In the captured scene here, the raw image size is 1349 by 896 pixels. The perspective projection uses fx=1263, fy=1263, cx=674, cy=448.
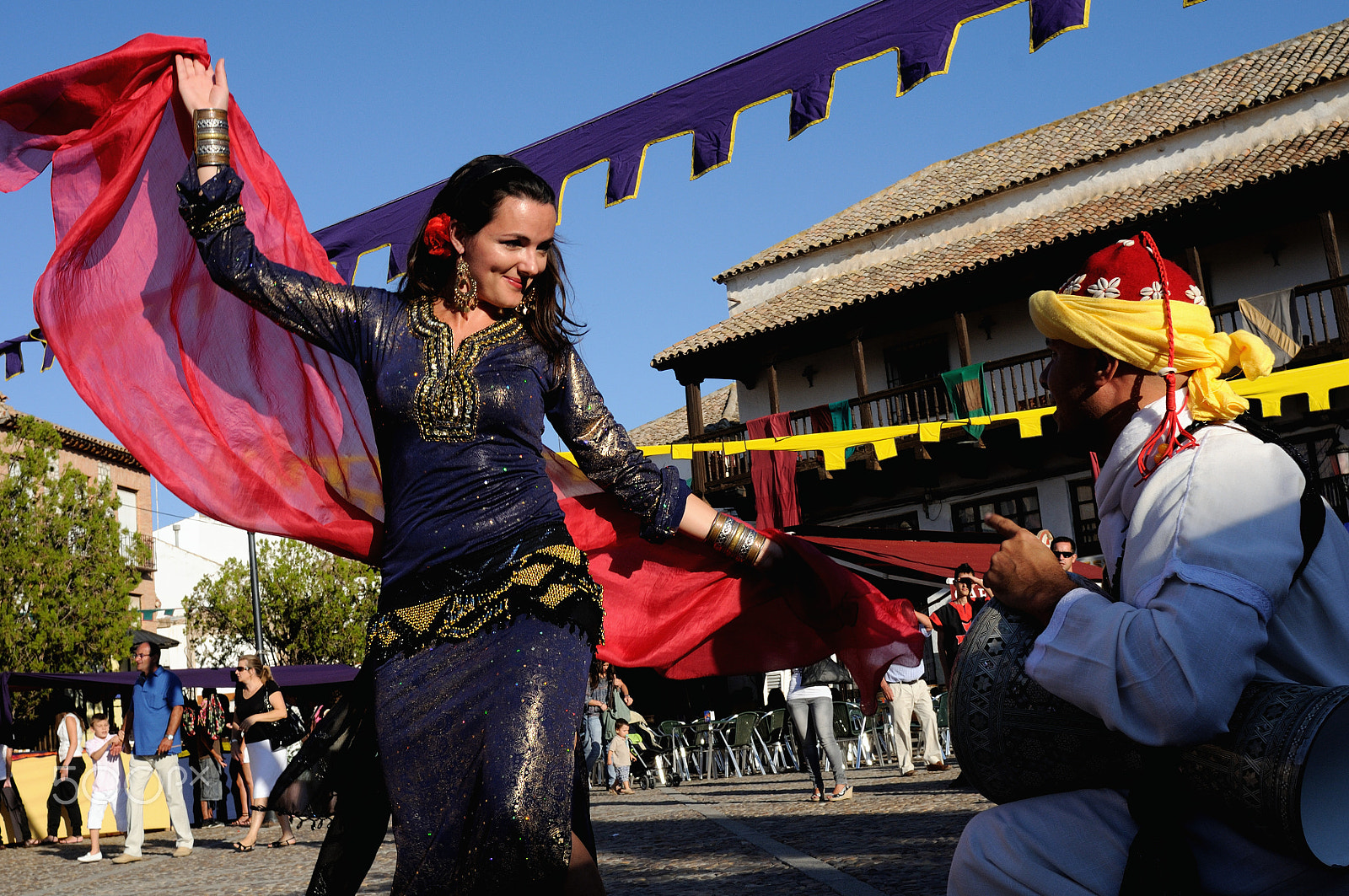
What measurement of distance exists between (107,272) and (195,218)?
79cm

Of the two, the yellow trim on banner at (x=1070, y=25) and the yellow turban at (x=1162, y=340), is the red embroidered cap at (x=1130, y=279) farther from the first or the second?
the yellow trim on banner at (x=1070, y=25)

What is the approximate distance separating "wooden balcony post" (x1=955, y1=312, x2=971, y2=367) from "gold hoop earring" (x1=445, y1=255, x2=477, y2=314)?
22.4 metres

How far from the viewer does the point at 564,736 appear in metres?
2.73

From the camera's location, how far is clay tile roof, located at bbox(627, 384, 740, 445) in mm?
37250

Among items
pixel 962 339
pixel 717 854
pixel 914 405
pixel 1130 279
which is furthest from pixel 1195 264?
pixel 1130 279

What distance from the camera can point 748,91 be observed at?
4.44 metres

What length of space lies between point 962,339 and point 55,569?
20.0 meters

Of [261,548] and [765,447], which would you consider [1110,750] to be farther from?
[261,548]

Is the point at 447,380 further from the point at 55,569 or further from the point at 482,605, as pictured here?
the point at 55,569

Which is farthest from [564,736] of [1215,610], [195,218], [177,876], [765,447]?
[765,447]

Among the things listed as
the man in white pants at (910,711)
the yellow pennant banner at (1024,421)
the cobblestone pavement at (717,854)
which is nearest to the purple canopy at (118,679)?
the cobblestone pavement at (717,854)

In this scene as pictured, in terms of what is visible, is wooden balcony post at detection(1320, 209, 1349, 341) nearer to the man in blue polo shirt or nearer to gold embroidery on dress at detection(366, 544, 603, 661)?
the man in blue polo shirt

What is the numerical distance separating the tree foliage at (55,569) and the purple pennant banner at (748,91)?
25.9m

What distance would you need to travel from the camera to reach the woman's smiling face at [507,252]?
125 inches
